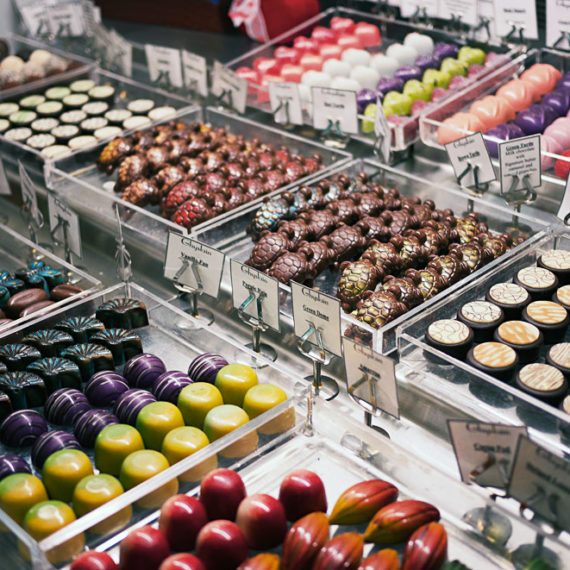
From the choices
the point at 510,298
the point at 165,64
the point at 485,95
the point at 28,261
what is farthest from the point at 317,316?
the point at 165,64

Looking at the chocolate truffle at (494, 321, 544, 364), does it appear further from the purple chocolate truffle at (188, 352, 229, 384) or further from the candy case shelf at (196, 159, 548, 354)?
the purple chocolate truffle at (188, 352, 229, 384)

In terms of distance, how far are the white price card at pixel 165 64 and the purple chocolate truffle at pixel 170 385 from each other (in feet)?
6.26

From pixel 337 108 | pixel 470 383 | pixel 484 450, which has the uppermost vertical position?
pixel 337 108

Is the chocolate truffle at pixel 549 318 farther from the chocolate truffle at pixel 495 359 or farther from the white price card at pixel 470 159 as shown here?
the white price card at pixel 470 159

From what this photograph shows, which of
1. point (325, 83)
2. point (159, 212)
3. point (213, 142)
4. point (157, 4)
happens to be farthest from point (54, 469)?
point (157, 4)

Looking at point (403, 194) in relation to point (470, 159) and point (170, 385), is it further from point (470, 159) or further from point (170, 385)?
point (170, 385)

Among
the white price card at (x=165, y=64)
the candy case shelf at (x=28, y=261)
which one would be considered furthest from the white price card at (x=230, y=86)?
the candy case shelf at (x=28, y=261)

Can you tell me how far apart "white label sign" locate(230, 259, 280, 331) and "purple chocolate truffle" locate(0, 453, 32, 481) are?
656 millimetres

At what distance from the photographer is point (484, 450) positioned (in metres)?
1.49

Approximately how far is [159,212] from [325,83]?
0.97 m

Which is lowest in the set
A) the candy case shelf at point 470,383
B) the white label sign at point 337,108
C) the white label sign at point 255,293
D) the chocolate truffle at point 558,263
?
the candy case shelf at point 470,383

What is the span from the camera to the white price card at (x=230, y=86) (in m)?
3.16

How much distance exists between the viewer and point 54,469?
5.31 ft

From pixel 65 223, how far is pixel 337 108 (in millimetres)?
1059
